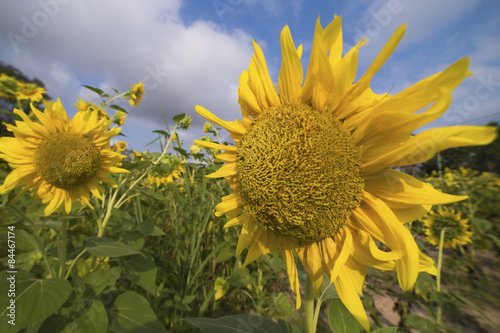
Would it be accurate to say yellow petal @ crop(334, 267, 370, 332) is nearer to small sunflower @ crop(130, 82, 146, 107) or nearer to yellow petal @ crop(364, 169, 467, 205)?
yellow petal @ crop(364, 169, 467, 205)

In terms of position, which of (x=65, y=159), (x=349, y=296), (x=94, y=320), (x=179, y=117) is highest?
(x=179, y=117)

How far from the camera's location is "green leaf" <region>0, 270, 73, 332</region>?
0.84m

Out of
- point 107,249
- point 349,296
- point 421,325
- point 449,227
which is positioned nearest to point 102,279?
point 107,249

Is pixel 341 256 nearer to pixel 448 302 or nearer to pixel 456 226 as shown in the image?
pixel 448 302

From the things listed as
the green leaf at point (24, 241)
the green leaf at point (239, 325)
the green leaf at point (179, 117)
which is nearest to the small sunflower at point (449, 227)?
the green leaf at point (239, 325)

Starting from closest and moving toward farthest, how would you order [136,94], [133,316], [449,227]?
[133,316] → [449,227] → [136,94]

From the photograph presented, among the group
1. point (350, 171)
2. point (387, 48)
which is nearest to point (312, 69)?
point (387, 48)

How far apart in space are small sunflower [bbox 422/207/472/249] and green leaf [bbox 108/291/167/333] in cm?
311

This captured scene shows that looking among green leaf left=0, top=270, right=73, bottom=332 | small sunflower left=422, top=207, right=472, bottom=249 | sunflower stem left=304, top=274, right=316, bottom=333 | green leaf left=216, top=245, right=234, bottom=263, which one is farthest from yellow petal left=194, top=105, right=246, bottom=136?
small sunflower left=422, top=207, right=472, bottom=249

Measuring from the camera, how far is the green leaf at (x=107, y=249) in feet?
4.02

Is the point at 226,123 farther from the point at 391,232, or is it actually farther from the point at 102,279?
the point at 102,279

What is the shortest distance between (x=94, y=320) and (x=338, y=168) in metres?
1.39

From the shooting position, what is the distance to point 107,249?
4.25 feet

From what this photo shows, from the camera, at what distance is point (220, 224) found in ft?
9.94
